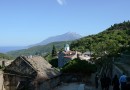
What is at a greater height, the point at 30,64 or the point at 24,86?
the point at 30,64

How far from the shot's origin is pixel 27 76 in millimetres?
37312

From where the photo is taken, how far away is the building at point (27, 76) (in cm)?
3640

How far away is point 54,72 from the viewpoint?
42.3 metres

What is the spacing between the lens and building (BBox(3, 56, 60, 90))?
119 ft

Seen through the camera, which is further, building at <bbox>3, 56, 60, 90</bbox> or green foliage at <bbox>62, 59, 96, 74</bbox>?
green foliage at <bbox>62, 59, 96, 74</bbox>

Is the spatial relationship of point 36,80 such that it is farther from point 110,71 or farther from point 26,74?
point 110,71

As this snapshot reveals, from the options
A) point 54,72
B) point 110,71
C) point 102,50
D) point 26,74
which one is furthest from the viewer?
point 102,50

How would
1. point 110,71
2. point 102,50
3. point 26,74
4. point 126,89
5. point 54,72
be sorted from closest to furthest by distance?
1. point 126,89
2. point 110,71
3. point 26,74
4. point 54,72
5. point 102,50

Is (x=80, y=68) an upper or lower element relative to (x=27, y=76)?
upper

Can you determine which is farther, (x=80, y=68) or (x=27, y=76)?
(x=80, y=68)

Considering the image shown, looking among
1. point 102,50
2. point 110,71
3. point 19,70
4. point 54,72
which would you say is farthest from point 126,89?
point 102,50

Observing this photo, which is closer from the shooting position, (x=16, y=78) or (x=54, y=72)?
(x=16, y=78)

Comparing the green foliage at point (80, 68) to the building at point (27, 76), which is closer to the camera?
the building at point (27, 76)

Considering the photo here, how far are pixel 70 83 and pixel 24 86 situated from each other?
7.32 m
